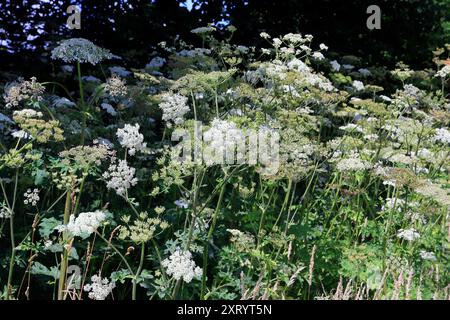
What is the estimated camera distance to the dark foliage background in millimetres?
7160

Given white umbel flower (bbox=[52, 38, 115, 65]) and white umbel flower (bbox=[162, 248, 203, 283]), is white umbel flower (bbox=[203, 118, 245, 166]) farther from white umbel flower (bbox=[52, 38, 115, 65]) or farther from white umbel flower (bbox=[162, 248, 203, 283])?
white umbel flower (bbox=[52, 38, 115, 65])

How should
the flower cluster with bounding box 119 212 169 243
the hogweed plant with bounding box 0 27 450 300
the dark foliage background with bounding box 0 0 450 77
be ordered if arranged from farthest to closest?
the dark foliage background with bounding box 0 0 450 77 → the hogweed plant with bounding box 0 27 450 300 → the flower cluster with bounding box 119 212 169 243

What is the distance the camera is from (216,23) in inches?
328

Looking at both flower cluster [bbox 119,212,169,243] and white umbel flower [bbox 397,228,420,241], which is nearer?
flower cluster [bbox 119,212,169,243]

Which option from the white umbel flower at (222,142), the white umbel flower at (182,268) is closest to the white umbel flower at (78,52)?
the white umbel flower at (222,142)

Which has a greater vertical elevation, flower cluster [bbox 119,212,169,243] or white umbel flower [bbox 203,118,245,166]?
white umbel flower [bbox 203,118,245,166]

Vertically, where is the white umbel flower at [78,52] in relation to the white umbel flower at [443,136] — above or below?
above

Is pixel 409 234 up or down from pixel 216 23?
down

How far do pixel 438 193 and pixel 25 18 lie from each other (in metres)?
5.49

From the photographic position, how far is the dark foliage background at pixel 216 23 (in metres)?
7.16

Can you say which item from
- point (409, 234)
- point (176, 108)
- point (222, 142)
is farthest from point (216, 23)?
point (222, 142)

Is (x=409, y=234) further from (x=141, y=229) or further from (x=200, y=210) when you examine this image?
(x=141, y=229)

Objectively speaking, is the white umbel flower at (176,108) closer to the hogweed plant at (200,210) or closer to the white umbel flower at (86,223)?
the hogweed plant at (200,210)

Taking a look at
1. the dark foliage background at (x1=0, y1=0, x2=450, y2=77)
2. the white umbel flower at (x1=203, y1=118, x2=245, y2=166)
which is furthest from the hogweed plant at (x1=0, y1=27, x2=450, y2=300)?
the dark foliage background at (x1=0, y1=0, x2=450, y2=77)
